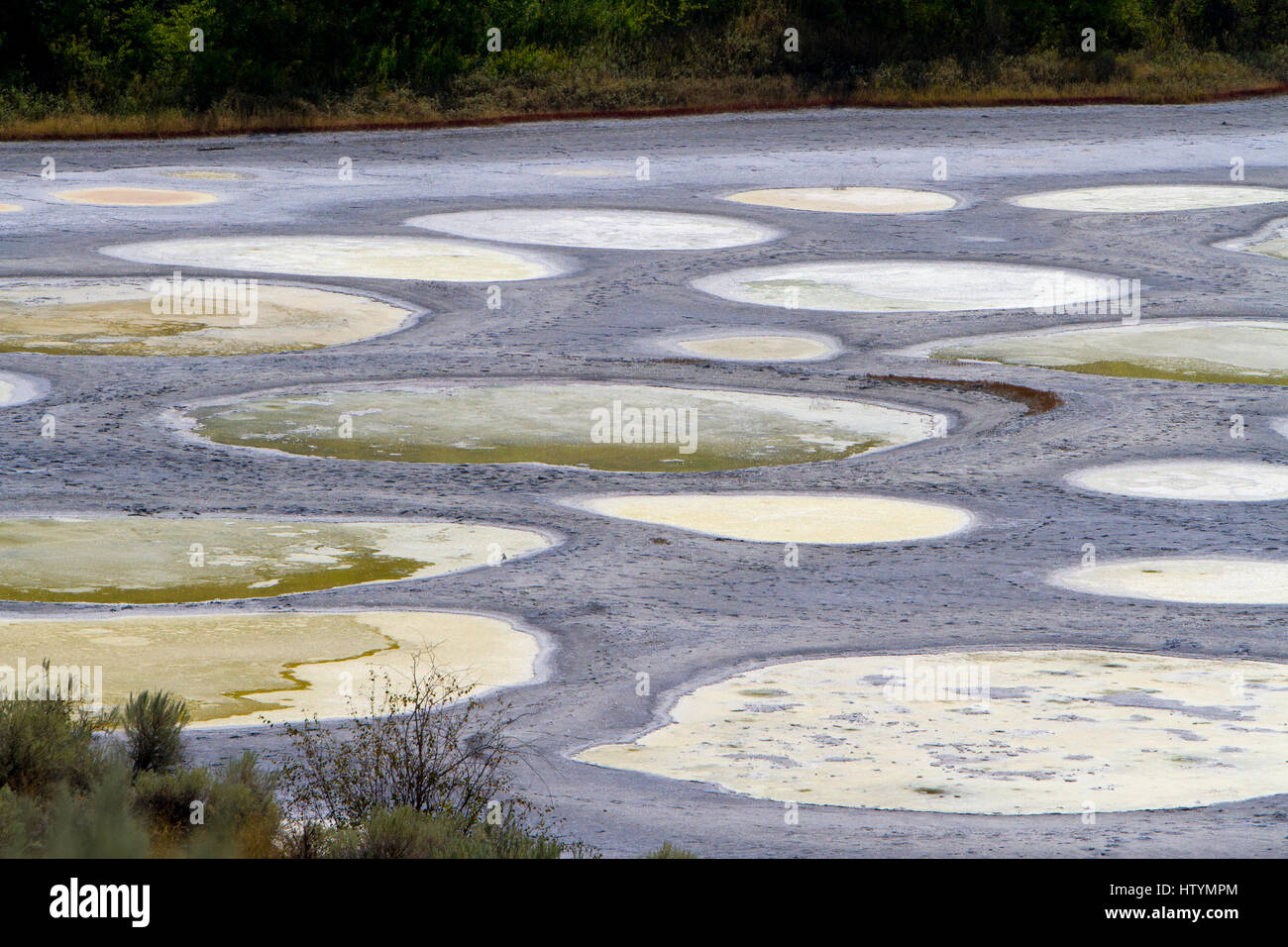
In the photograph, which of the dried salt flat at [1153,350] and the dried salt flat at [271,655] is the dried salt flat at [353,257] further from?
the dried salt flat at [271,655]

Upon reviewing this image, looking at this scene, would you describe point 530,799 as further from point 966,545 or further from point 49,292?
point 49,292

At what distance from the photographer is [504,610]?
11125 mm

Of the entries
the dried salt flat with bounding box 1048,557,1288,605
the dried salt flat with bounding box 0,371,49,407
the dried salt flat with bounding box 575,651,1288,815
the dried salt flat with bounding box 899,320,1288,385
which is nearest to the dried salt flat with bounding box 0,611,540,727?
the dried salt flat with bounding box 575,651,1288,815

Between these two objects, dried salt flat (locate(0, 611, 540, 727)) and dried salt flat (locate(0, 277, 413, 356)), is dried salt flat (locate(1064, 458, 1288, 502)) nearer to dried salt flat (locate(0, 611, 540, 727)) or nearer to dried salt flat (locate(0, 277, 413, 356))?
dried salt flat (locate(0, 611, 540, 727))

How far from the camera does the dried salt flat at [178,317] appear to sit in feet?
61.3

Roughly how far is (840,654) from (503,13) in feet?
95.9

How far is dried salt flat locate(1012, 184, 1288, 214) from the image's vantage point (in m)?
27.7

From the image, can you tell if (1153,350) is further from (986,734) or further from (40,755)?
(40,755)

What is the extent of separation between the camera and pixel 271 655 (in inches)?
402

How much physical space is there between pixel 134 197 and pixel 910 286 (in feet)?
36.9

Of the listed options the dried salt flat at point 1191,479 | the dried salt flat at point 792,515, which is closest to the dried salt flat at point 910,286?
the dried salt flat at point 1191,479

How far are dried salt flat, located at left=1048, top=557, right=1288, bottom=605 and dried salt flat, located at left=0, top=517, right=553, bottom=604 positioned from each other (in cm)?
350

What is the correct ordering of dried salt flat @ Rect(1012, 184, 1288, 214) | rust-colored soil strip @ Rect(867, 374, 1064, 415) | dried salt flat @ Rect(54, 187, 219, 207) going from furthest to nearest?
dried salt flat @ Rect(1012, 184, 1288, 214)
dried salt flat @ Rect(54, 187, 219, 207)
rust-colored soil strip @ Rect(867, 374, 1064, 415)
